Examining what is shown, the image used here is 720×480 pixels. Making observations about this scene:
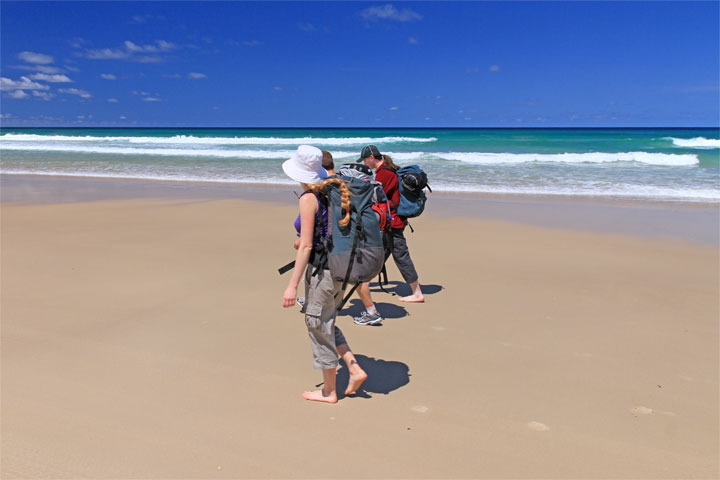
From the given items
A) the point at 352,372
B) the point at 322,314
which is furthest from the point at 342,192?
the point at 352,372

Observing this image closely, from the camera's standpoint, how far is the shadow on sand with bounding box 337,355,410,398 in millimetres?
3488

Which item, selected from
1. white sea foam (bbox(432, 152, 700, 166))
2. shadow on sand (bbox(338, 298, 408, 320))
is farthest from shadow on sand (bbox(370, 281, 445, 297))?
white sea foam (bbox(432, 152, 700, 166))

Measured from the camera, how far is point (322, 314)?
3.09 metres

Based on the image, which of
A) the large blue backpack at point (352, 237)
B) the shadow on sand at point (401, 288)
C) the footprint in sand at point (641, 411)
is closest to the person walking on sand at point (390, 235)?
the shadow on sand at point (401, 288)

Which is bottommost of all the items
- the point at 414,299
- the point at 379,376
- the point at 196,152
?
the point at 379,376

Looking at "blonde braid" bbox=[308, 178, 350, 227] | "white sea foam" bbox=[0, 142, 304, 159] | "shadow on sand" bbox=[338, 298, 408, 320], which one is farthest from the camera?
"white sea foam" bbox=[0, 142, 304, 159]

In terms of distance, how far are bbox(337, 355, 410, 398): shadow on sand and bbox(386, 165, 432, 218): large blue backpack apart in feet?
5.54

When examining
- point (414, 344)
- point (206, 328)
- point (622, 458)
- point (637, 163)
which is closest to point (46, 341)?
point (206, 328)

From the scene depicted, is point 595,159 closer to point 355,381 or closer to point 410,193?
point 410,193

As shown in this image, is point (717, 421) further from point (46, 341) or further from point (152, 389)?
point (46, 341)

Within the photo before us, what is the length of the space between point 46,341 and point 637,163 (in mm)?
25643

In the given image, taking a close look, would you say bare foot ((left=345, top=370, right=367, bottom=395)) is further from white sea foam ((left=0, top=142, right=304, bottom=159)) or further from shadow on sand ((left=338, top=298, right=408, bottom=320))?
white sea foam ((left=0, top=142, right=304, bottom=159))

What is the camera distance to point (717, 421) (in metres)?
3.11

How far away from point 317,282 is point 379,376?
1.01 metres
